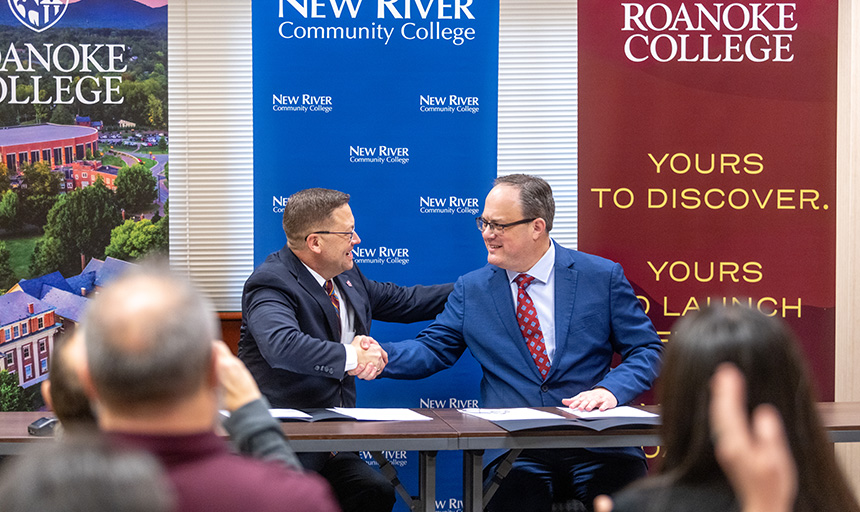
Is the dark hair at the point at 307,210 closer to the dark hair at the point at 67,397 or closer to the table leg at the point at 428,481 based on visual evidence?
the table leg at the point at 428,481

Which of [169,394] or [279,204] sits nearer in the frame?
[169,394]

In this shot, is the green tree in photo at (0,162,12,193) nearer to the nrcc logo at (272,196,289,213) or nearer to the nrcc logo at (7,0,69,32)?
the nrcc logo at (7,0,69,32)

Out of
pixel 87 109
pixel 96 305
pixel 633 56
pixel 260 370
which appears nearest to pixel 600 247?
pixel 633 56

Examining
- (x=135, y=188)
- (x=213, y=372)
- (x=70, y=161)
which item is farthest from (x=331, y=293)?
(x=213, y=372)

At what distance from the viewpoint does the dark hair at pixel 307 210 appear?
3.74 meters

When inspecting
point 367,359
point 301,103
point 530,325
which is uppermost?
point 301,103

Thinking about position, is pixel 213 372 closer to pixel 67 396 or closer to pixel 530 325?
pixel 67 396

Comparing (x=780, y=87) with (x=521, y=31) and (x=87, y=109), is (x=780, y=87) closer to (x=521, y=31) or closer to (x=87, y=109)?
(x=521, y=31)

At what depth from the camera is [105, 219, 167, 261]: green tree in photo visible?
419cm

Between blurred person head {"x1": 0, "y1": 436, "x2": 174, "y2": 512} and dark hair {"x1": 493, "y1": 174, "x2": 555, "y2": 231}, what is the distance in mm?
2993

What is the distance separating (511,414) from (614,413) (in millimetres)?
370

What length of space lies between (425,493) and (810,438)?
5.86 feet

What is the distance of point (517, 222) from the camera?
12.3 feet

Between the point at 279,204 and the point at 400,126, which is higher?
the point at 400,126
